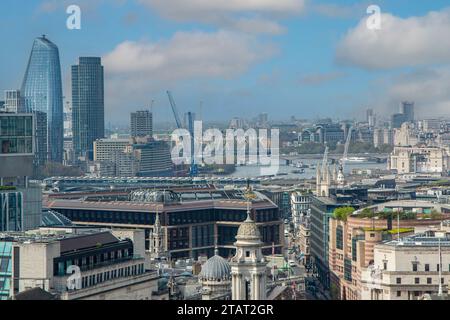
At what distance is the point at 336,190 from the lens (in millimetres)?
28391

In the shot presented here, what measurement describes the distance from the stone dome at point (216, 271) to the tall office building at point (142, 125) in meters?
40.1

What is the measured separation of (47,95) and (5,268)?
40320mm

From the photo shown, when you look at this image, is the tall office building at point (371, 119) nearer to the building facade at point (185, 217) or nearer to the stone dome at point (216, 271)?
the building facade at point (185, 217)

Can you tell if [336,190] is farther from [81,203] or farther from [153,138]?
[153,138]

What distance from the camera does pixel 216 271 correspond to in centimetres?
1523

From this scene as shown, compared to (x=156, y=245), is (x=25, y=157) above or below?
above

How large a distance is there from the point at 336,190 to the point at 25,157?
12.8 meters

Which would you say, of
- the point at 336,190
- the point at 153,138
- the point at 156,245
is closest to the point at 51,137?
the point at 153,138

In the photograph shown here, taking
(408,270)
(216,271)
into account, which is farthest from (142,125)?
(408,270)

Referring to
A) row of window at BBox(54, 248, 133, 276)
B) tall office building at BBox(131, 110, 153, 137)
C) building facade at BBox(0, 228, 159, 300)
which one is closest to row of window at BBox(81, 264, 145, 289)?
building facade at BBox(0, 228, 159, 300)

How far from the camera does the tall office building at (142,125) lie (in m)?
56.3

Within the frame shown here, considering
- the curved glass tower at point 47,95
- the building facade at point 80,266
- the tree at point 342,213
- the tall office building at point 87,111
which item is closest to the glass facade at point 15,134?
the building facade at point 80,266

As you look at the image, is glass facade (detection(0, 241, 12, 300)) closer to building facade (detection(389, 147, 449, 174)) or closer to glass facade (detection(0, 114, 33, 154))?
glass facade (detection(0, 114, 33, 154))

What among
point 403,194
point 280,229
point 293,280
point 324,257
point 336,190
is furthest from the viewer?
point 403,194
